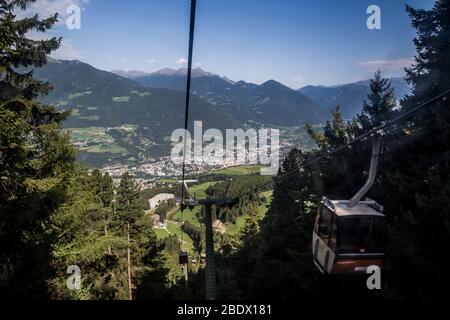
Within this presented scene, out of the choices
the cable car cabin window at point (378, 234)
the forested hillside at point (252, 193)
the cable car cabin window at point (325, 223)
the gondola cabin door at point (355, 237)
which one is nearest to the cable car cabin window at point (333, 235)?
the gondola cabin door at point (355, 237)

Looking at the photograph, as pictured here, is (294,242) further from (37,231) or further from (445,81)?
(37,231)

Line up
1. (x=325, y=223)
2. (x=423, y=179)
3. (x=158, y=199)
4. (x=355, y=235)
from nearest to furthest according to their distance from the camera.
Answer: (x=355, y=235) < (x=325, y=223) < (x=423, y=179) < (x=158, y=199)

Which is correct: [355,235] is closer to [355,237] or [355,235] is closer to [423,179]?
[355,237]

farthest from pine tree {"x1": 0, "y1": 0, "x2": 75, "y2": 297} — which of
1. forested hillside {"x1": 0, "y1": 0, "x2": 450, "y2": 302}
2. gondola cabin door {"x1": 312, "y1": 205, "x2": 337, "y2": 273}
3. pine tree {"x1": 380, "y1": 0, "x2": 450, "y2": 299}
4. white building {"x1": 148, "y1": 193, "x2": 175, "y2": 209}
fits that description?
white building {"x1": 148, "y1": 193, "x2": 175, "y2": 209}

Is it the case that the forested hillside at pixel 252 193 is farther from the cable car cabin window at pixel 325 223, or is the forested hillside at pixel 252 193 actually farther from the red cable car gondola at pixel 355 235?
the red cable car gondola at pixel 355 235

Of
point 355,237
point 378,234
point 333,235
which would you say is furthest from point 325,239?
point 378,234

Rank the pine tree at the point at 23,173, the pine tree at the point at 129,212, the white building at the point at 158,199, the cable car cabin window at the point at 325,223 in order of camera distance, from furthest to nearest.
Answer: the white building at the point at 158,199
the pine tree at the point at 129,212
the cable car cabin window at the point at 325,223
the pine tree at the point at 23,173

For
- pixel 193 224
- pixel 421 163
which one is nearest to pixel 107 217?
pixel 421 163
